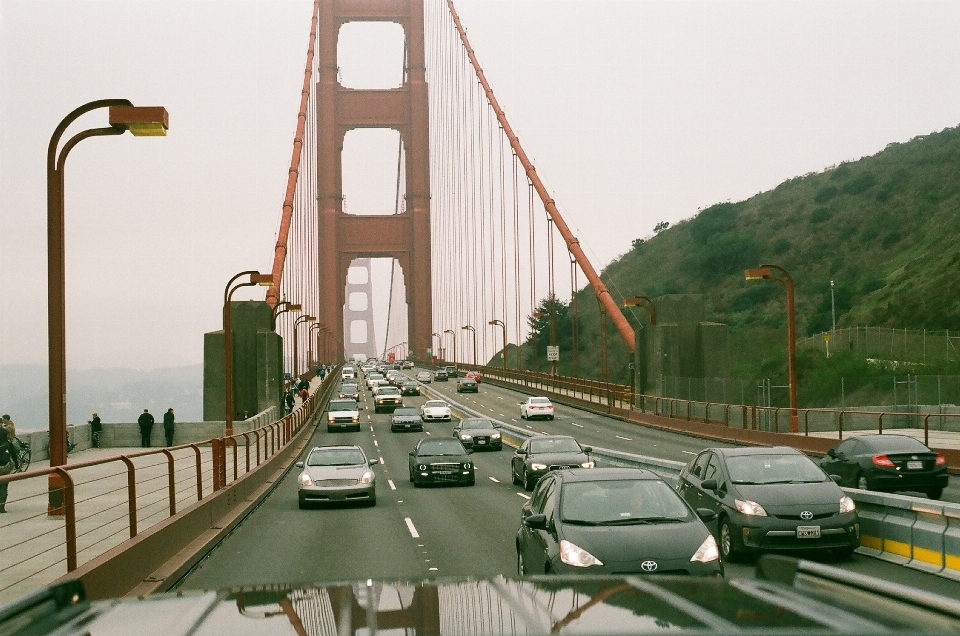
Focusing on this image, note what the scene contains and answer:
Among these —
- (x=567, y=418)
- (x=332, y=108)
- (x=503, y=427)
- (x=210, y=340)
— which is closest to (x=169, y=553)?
(x=503, y=427)

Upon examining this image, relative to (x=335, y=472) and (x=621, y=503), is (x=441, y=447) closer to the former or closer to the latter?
(x=335, y=472)

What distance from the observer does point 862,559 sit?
1352 centimetres

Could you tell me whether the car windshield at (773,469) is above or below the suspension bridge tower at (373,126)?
below

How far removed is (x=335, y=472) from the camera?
76.8 feet

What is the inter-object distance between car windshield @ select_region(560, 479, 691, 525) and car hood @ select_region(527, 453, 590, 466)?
14.5m

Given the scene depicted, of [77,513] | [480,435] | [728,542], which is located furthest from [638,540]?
[480,435]

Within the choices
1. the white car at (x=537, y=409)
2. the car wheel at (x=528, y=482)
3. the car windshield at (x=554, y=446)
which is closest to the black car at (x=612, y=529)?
the car wheel at (x=528, y=482)

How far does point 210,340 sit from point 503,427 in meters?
13.7

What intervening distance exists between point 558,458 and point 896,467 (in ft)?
24.9

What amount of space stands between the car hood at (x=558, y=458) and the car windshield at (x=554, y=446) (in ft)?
1.50

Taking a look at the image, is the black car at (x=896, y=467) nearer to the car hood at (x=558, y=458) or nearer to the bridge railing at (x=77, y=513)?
the car hood at (x=558, y=458)

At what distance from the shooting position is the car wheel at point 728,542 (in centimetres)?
1320

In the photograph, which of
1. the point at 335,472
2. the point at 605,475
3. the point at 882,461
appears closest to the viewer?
the point at 605,475

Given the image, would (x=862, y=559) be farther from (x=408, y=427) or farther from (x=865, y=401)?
(x=865, y=401)
